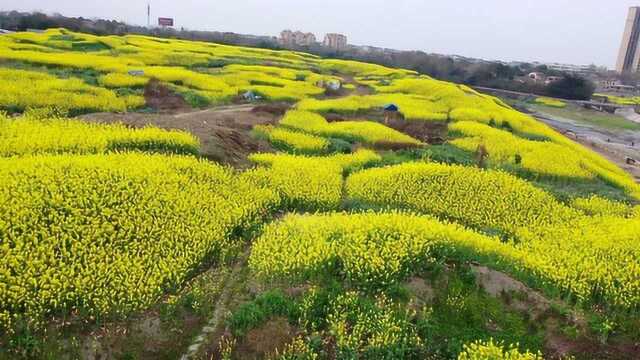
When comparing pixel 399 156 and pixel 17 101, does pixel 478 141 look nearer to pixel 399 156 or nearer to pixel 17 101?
pixel 399 156

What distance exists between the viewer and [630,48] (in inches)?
6801

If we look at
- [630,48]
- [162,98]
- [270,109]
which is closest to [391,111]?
[270,109]

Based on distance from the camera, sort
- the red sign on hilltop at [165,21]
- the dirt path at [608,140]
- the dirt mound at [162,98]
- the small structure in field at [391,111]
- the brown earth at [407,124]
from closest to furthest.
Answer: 1. the dirt mound at [162,98]
2. the brown earth at [407,124]
3. the small structure in field at [391,111]
4. the dirt path at [608,140]
5. the red sign on hilltop at [165,21]

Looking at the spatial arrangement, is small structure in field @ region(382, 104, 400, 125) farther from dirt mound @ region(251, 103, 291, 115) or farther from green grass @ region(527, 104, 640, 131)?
green grass @ region(527, 104, 640, 131)

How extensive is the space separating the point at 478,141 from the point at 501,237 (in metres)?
11.5

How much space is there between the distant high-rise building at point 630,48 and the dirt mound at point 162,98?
170488 millimetres

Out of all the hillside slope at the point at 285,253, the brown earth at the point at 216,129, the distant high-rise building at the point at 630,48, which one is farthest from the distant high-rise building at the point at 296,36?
the hillside slope at the point at 285,253

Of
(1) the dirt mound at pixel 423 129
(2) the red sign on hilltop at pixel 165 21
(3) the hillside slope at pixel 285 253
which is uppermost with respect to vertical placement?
(2) the red sign on hilltop at pixel 165 21

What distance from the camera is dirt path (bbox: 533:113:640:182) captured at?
1447 inches

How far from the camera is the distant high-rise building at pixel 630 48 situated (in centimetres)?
16062

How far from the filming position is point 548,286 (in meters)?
10.1

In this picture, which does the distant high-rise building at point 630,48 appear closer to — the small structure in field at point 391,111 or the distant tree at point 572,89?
the distant tree at point 572,89

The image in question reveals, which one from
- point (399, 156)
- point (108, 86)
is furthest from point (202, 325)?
point (108, 86)

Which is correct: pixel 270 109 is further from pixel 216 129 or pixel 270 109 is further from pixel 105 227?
pixel 105 227
